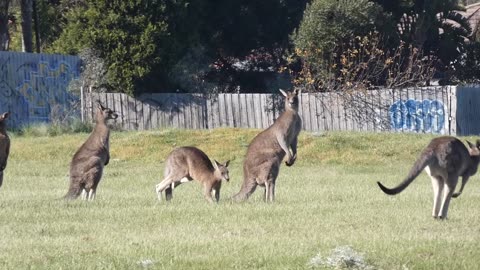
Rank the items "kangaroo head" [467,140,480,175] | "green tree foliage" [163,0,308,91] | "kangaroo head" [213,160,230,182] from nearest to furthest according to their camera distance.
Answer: "kangaroo head" [467,140,480,175]
"kangaroo head" [213,160,230,182]
"green tree foliage" [163,0,308,91]

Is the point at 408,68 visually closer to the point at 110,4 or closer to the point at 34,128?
the point at 110,4

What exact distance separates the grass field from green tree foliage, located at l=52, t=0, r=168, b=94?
14085mm

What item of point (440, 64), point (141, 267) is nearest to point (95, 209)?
point (141, 267)

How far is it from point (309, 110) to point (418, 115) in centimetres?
378

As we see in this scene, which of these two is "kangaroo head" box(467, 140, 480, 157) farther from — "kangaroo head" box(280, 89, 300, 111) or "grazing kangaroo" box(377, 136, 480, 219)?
"kangaroo head" box(280, 89, 300, 111)

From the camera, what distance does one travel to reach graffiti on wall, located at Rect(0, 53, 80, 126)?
115 ft

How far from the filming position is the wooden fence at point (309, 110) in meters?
35.6

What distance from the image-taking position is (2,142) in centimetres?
1684

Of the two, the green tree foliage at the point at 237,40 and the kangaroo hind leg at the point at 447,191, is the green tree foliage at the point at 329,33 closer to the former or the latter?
the green tree foliage at the point at 237,40

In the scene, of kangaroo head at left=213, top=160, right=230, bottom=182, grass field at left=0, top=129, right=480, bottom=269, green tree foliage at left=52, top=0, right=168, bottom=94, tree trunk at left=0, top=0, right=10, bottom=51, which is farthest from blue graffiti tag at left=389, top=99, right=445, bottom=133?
kangaroo head at left=213, top=160, right=230, bottom=182

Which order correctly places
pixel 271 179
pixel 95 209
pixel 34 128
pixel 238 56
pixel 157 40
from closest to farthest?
pixel 95 209 → pixel 271 179 → pixel 34 128 → pixel 157 40 → pixel 238 56

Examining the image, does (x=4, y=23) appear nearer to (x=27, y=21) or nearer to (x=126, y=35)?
(x=27, y=21)

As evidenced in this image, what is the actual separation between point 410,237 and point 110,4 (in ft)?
88.0

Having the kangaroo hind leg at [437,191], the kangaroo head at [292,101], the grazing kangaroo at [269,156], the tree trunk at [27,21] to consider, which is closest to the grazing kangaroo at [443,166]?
the kangaroo hind leg at [437,191]
